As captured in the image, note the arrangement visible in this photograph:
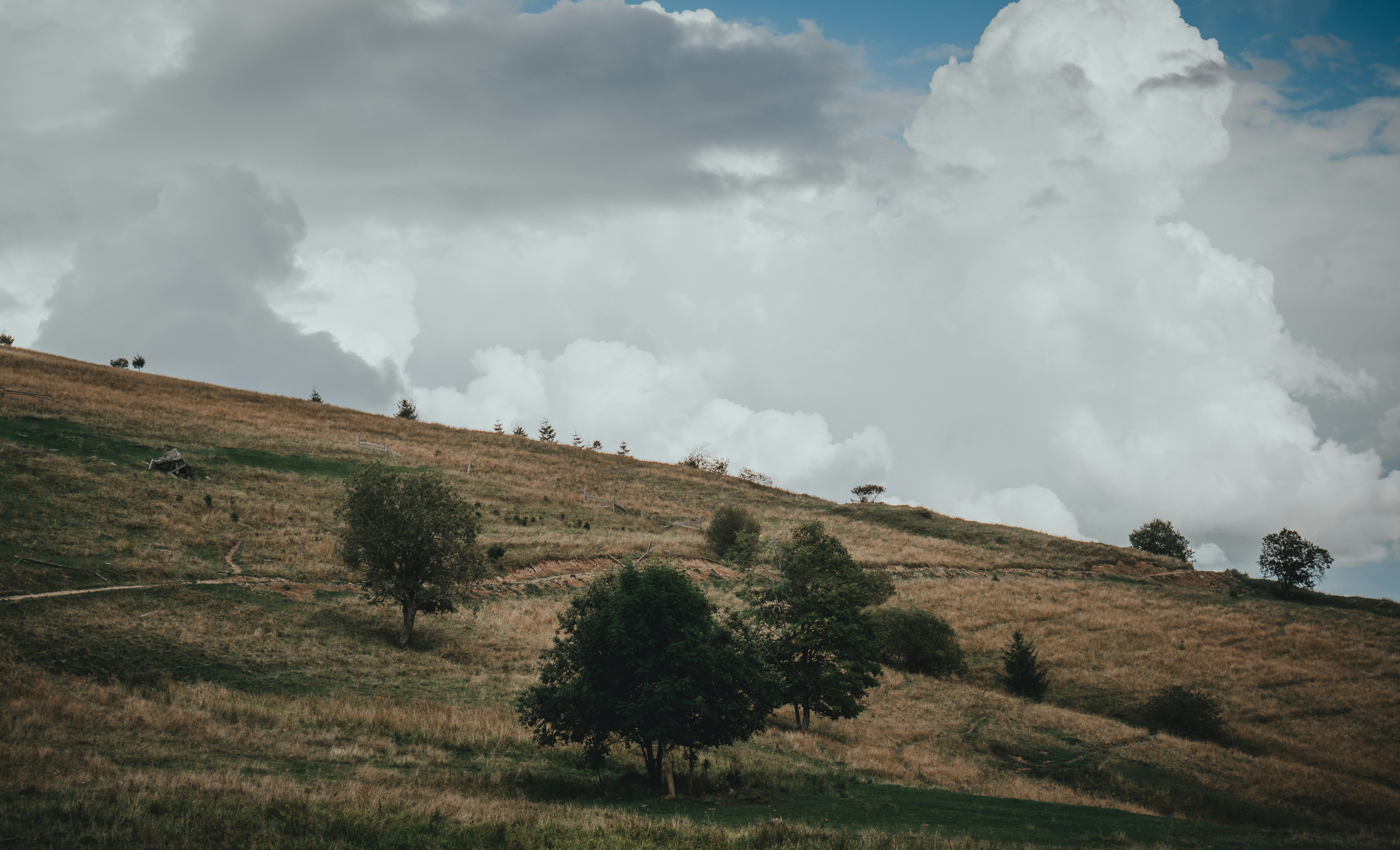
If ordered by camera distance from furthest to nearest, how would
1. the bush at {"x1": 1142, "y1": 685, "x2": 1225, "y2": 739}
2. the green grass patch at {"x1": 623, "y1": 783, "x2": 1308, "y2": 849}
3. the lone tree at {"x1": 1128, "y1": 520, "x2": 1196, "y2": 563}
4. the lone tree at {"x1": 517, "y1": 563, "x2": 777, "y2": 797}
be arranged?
the lone tree at {"x1": 1128, "y1": 520, "x2": 1196, "y2": 563} → the bush at {"x1": 1142, "y1": 685, "x2": 1225, "y2": 739} → the lone tree at {"x1": 517, "y1": 563, "x2": 777, "y2": 797} → the green grass patch at {"x1": 623, "y1": 783, "x2": 1308, "y2": 849}

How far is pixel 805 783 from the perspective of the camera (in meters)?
23.4

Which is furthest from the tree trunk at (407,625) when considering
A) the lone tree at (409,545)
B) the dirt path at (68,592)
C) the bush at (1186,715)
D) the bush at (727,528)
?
the bush at (1186,715)

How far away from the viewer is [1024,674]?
44.0 m

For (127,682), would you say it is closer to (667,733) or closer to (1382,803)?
(667,733)

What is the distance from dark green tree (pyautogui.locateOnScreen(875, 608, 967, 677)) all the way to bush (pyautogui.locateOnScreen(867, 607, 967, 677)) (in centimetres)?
2

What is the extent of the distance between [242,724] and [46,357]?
105422 mm

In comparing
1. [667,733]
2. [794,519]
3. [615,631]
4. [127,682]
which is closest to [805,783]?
[667,733]

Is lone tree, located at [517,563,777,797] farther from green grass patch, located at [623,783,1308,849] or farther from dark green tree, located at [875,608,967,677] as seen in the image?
dark green tree, located at [875,608,967,677]

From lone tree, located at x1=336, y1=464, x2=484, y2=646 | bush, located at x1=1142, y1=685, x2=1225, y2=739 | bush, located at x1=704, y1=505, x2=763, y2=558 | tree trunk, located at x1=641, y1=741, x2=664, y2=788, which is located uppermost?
bush, located at x1=704, y1=505, x2=763, y2=558

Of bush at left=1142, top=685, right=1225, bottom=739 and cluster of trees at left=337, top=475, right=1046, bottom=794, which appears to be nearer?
cluster of trees at left=337, top=475, right=1046, bottom=794

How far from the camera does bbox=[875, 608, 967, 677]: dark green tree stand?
1827 inches

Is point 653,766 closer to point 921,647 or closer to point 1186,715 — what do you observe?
point 921,647

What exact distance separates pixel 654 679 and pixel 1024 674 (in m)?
32.7

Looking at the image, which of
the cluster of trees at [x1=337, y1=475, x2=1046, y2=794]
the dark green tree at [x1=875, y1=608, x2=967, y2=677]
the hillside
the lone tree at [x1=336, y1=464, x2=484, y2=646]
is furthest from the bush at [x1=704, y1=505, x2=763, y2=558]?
the lone tree at [x1=336, y1=464, x2=484, y2=646]
